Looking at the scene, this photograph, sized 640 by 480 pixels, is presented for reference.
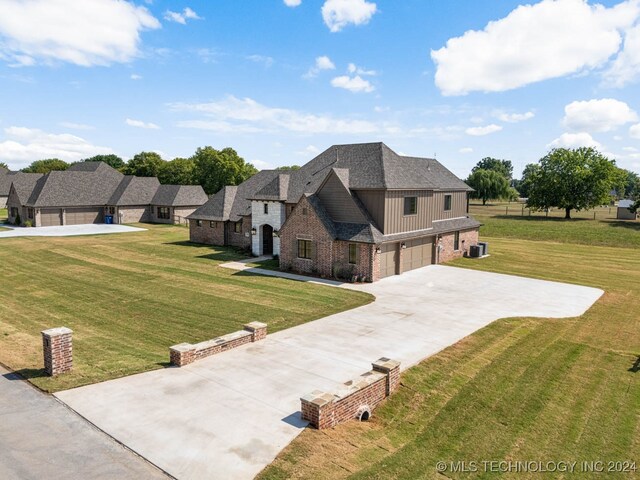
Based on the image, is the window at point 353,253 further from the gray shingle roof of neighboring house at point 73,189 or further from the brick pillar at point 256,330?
the gray shingle roof of neighboring house at point 73,189

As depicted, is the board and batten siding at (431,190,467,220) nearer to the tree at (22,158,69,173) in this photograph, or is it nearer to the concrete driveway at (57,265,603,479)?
the concrete driveway at (57,265,603,479)

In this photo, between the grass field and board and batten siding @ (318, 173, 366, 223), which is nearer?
the grass field

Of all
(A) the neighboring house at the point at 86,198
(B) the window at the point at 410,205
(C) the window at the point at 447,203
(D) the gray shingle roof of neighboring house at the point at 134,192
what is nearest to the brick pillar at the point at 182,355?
(B) the window at the point at 410,205

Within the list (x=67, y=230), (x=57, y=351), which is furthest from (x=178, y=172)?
(x=57, y=351)

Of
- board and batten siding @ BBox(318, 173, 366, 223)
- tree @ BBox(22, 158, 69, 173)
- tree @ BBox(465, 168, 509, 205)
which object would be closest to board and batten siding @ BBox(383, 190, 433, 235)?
board and batten siding @ BBox(318, 173, 366, 223)

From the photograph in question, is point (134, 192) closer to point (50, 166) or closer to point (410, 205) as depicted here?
point (410, 205)

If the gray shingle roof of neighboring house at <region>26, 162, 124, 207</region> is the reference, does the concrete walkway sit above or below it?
below
